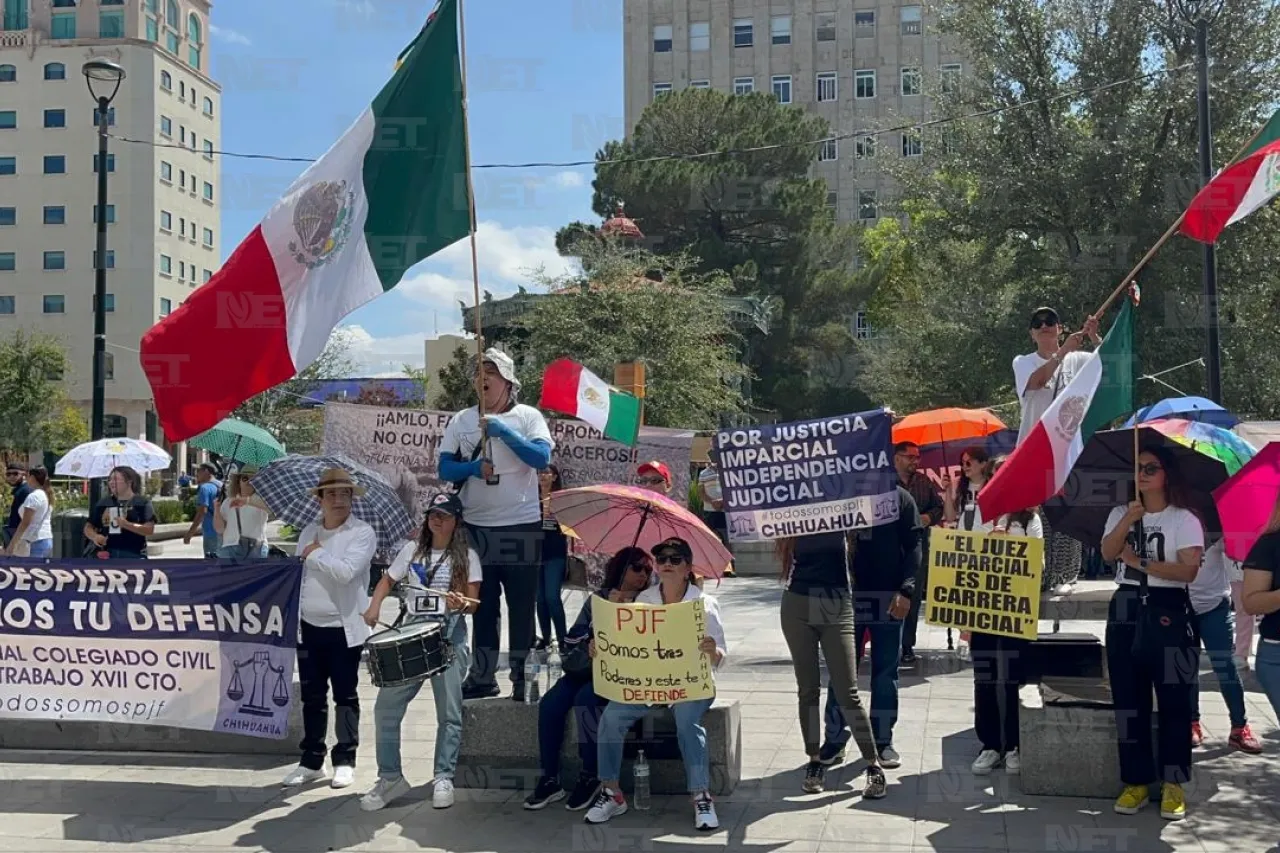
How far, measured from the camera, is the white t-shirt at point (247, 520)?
13469mm

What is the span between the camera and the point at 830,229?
50.1m

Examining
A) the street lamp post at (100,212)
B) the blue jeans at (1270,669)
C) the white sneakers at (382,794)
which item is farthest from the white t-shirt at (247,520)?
the blue jeans at (1270,669)

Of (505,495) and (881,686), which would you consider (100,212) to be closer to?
(505,495)

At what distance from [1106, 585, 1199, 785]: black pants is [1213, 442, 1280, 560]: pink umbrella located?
581mm

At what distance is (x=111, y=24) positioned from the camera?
250 feet

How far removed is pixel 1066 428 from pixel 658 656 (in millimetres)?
2541

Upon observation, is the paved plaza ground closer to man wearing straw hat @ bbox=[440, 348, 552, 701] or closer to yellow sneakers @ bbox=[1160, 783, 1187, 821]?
yellow sneakers @ bbox=[1160, 783, 1187, 821]

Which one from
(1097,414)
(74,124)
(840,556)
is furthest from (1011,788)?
(74,124)

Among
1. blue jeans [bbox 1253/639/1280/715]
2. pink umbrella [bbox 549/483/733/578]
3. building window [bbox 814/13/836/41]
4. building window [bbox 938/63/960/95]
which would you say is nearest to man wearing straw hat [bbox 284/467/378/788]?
pink umbrella [bbox 549/483/733/578]

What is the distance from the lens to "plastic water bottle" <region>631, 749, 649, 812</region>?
6883mm

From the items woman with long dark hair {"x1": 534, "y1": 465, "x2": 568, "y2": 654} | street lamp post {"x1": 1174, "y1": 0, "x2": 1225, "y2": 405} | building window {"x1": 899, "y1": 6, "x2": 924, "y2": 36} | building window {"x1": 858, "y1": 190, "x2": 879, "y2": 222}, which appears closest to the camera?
woman with long dark hair {"x1": 534, "y1": 465, "x2": 568, "y2": 654}

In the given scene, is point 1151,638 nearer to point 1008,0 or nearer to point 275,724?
point 275,724

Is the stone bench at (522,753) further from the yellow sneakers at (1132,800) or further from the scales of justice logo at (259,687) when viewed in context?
the yellow sneakers at (1132,800)

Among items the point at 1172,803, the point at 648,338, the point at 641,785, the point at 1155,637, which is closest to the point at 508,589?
the point at 641,785
